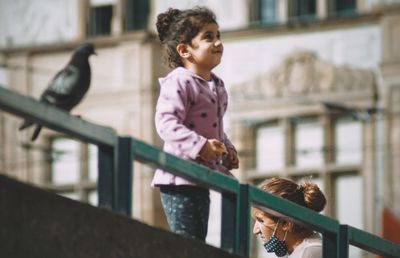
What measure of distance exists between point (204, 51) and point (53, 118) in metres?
1.48

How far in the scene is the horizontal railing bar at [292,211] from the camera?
282 inches

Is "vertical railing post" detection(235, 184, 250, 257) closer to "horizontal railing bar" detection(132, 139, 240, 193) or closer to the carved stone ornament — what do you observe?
"horizontal railing bar" detection(132, 139, 240, 193)

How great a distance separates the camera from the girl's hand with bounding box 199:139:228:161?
7.15 m

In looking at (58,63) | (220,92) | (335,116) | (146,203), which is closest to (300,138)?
(335,116)

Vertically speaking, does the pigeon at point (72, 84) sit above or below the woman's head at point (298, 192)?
below

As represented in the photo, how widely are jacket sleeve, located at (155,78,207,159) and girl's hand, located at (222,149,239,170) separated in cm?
27

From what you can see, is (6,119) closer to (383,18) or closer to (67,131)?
(383,18)

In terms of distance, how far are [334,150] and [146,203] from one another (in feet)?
8.82

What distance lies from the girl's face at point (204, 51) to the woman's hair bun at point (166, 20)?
0.11 metres

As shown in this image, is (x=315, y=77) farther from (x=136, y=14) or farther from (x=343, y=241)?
(x=343, y=241)

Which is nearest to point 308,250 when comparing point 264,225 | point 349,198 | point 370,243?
point 264,225

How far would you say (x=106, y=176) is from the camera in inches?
252

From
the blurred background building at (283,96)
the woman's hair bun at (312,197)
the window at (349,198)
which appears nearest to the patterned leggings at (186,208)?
the woman's hair bun at (312,197)

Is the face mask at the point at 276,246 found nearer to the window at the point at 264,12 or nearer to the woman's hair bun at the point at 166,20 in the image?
the woman's hair bun at the point at 166,20
